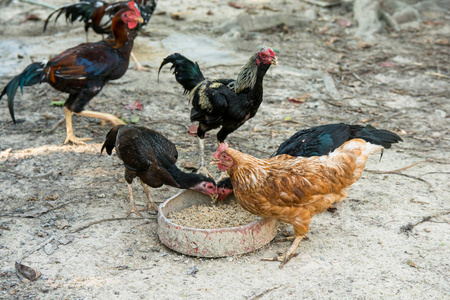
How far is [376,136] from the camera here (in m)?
4.51

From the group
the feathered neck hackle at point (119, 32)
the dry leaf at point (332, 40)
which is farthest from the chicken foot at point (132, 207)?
the dry leaf at point (332, 40)

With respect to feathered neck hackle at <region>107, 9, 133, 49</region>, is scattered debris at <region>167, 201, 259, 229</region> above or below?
below

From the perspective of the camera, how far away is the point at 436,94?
301 inches

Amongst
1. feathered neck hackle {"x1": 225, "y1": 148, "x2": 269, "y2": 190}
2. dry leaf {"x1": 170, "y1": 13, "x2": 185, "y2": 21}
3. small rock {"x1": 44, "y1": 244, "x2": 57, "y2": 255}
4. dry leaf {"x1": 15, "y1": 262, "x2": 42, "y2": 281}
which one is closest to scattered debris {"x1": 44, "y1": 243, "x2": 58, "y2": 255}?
small rock {"x1": 44, "y1": 244, "x2": 57, "y2": 255}

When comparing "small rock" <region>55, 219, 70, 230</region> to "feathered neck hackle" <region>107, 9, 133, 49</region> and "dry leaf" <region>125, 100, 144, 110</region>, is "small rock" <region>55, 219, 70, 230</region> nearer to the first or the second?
"feathered neck hackle" <region>107, 9, 133, 49</region>

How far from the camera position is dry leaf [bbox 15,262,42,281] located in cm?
376

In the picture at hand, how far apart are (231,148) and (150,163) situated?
849 mm

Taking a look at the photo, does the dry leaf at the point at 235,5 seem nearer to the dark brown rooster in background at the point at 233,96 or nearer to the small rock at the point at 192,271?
the dark brown rooster in background at the point at 233,96

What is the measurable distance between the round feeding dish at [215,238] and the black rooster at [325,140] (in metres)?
0.67

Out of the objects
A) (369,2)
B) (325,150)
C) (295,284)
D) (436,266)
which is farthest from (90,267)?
(369,2)

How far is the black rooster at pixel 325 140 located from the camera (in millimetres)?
4449

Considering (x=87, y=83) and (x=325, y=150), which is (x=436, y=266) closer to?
(x=325, y=150)

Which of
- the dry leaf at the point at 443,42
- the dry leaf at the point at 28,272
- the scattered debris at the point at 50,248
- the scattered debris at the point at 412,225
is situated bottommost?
the dry leaf at the point at 443,42

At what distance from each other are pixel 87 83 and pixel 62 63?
391 millimetres
